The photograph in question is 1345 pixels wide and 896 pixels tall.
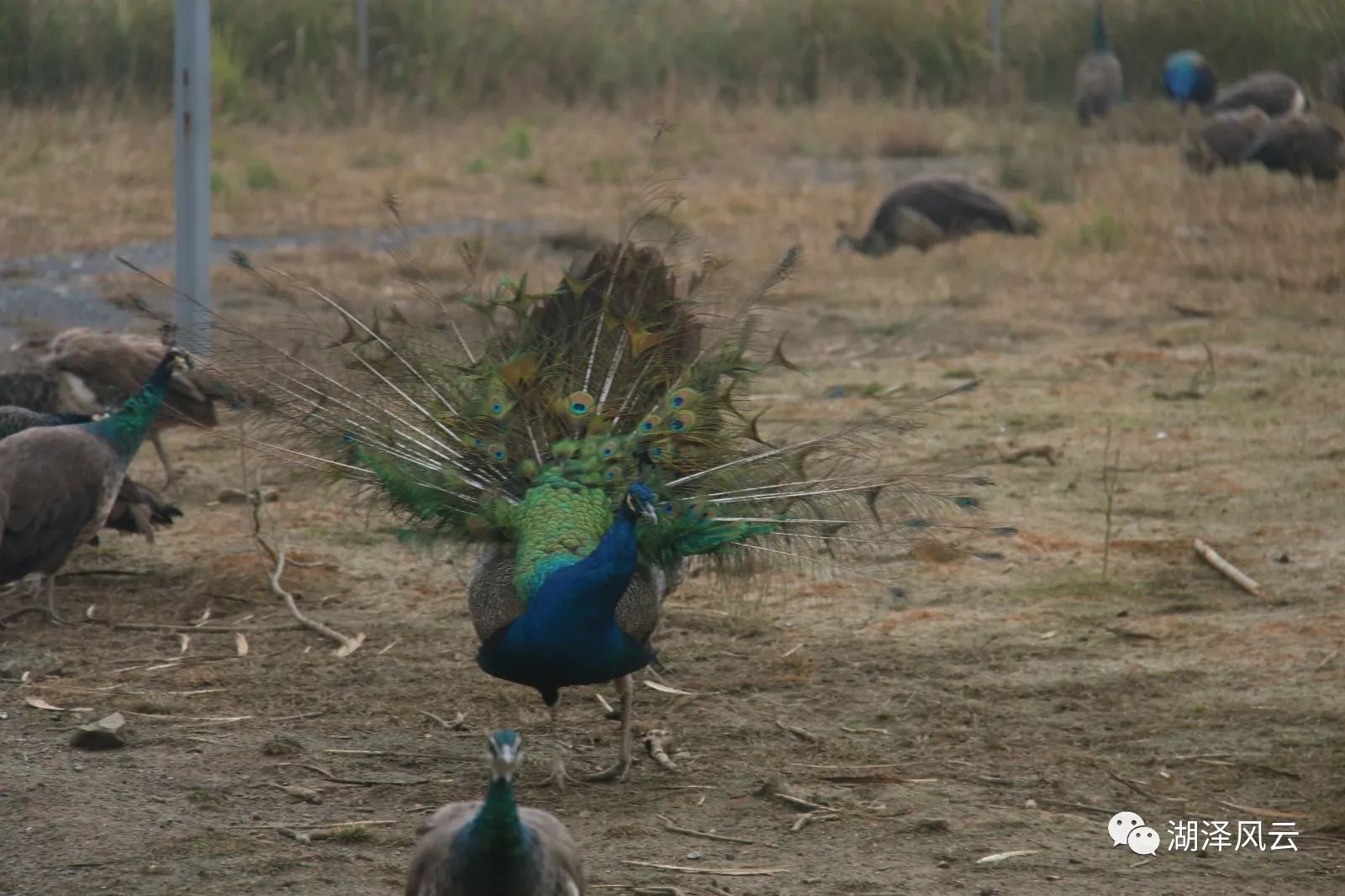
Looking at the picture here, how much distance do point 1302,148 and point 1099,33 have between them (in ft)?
15.1

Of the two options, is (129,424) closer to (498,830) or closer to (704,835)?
→ (704,835)

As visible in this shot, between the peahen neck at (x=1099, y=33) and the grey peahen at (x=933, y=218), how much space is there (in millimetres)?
6101

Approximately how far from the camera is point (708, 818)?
4.44m

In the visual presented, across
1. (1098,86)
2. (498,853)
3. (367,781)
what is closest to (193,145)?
(367,781)

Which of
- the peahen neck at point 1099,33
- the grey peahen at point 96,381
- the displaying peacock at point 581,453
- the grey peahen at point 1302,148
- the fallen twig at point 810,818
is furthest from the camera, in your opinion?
the peahen neck at point 1099,33

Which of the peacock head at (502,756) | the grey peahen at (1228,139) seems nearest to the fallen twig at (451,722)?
the peacock head at (502,756)

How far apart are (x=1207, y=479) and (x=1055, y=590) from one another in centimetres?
147

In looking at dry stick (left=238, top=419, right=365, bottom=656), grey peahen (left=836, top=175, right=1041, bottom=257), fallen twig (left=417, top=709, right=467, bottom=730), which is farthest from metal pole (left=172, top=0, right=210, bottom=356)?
grey peahen (left=836, top=175, right=1041, bottom=257)

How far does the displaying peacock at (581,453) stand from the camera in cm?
446

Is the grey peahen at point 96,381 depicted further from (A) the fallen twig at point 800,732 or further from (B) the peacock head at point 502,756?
(B) the peacock head at point 502,756

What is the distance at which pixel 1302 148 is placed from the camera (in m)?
13.5

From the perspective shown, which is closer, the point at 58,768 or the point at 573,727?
the point at 58,768

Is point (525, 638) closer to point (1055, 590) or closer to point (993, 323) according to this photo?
point (1055, 590)

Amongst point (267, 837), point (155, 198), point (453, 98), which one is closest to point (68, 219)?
point (155, 198)
